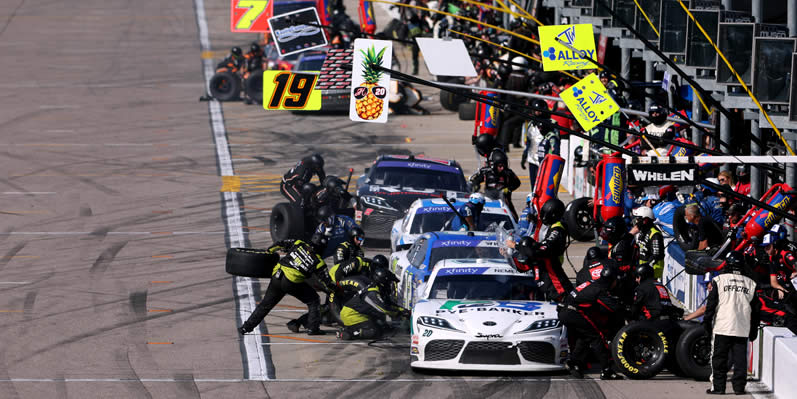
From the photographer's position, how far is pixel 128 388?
13391 mm

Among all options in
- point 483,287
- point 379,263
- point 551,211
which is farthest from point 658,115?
point 379,263

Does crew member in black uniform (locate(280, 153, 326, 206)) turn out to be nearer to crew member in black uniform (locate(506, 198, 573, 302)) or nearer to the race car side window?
the race car side window

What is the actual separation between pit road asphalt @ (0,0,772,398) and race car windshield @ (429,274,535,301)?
0.88 meters

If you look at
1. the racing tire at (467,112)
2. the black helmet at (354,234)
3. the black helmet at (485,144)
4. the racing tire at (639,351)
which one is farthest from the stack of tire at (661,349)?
the racing tire at (467,112)

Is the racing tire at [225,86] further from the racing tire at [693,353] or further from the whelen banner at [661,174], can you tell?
the whelen banner at [661,174]

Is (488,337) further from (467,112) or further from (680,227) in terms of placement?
(467,112)

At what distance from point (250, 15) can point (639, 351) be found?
1188 cm

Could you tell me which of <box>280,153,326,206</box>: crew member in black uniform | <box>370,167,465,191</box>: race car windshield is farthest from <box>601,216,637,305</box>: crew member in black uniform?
<box>280,153,326,206</box>: crew member in black uniform

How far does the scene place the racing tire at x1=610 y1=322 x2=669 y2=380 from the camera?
13.9m

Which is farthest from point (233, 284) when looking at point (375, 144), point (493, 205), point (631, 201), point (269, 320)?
point (375, 144)

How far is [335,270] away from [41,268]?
530cm

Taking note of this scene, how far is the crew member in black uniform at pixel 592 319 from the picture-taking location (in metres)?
14.0

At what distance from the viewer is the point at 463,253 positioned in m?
16.5

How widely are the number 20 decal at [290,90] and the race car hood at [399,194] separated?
261 inches
